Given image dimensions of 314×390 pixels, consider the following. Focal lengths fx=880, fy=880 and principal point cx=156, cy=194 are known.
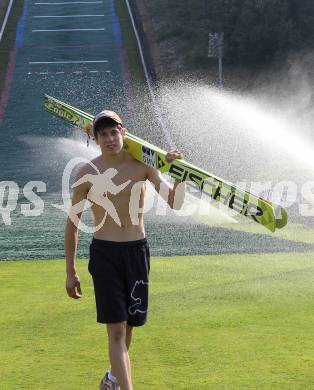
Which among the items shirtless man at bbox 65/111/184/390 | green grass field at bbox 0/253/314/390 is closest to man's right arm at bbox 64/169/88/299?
shirtless man at bbox 65/111/184/390

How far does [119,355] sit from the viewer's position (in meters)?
6.16

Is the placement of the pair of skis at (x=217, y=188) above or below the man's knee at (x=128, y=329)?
above

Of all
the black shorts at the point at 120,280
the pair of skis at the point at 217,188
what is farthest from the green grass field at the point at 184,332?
the pair of skis at the point at 217,188

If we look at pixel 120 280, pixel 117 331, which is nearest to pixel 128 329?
pixel 117 331

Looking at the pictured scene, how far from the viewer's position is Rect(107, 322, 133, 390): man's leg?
6.12 m

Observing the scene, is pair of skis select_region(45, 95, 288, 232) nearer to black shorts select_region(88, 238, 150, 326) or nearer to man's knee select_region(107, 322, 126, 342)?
black shorts select_region(88, 238, 150, 326)

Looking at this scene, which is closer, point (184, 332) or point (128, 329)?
point (128, 329)

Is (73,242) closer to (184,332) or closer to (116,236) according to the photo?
(116,236)

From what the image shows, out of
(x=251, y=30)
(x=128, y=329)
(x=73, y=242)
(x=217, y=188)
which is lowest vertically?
(x=251, y=30)

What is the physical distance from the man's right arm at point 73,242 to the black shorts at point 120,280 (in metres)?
0.16

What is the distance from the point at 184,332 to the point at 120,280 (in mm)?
2288

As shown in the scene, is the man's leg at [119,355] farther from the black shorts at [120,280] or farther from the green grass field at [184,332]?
the green grass field at [184,332]

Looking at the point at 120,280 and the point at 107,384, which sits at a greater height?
the point at 120,280

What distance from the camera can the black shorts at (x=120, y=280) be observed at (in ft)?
20.5
